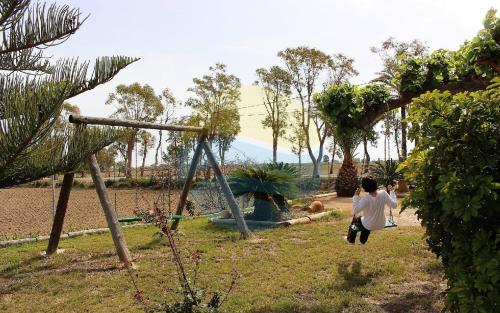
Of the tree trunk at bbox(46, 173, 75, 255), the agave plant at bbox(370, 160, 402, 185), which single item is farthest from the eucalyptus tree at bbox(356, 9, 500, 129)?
the agave plant at bbox(370, 160, 402, 185)

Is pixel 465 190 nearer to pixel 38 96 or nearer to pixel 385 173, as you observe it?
pixel 38 96

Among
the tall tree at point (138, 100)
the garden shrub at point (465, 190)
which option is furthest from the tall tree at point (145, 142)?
the garden shrub at point (465, 190)

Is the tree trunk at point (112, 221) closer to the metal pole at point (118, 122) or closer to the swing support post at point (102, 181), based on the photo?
the swing support post at point (102, 181)

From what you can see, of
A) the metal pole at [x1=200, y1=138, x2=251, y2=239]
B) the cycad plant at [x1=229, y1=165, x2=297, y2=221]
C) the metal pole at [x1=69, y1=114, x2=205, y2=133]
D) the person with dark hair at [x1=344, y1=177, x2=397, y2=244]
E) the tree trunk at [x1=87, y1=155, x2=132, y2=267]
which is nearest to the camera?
the person with dark hair at [x1=344, y1=177, x2=397, y2=244]

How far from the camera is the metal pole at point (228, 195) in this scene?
895cm

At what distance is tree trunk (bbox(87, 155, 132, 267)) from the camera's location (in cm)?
708

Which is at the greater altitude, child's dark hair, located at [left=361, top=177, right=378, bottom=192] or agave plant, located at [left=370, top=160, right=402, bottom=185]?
agave plant, located at [left=370, top=160, right=402, bottom=185]

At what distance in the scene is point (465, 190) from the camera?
9.59 ft

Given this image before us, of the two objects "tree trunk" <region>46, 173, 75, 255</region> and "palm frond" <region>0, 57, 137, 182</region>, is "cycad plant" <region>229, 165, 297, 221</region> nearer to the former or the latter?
"tree trunk" <region>46, 173, 75, 255</region>

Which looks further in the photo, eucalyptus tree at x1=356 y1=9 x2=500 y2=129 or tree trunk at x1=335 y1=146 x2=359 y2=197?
tree trunk at x1=335 y1=146 x2=359 y2=197

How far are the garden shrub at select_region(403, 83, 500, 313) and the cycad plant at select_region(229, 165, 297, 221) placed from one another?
7202 millimetres

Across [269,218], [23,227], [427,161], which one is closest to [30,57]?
[427,161]

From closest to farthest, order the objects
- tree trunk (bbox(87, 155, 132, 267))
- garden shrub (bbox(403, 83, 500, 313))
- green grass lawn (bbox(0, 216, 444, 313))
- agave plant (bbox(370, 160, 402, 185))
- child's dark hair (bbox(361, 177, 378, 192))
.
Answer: garden shrub (bbox(403, 83, 500, 313)) < green grass lawn (bbox(0, 216, 444, 313)) < child's dark hair (bbox(361, 177, 378, 192)) < tree trunk (bbox(87, 155, 132, 267)) < agave plant (bbox(370, 160, 402, 185))

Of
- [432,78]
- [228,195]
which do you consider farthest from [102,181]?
[432,78]
